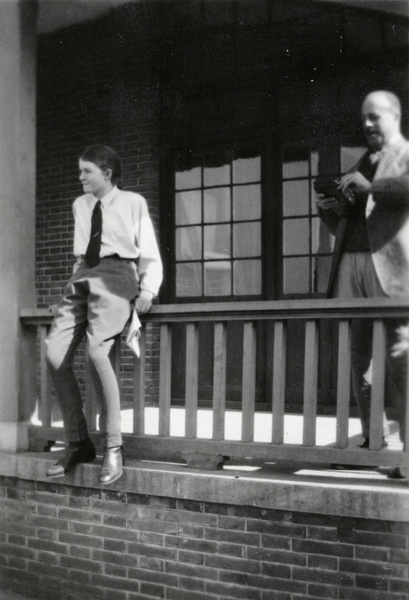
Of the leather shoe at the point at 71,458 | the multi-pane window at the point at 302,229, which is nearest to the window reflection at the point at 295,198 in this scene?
the multi-pane window at the point at 302,229

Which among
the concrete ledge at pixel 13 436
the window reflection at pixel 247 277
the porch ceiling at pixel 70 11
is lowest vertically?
the concrete ledge at pixel 13 436

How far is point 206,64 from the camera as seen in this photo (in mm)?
6395

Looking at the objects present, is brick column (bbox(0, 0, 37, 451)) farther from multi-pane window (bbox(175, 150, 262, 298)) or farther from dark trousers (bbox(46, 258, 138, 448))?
multi-pane window (bbox(175, 150, 262, 298))

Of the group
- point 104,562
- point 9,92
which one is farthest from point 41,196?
point 104,562

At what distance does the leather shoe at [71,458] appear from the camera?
431cm

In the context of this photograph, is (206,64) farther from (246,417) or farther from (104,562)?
(104,562)

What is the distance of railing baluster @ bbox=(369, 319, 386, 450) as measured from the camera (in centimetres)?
357

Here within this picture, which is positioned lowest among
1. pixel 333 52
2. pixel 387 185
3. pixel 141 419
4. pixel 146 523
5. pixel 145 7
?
pixel 146 523

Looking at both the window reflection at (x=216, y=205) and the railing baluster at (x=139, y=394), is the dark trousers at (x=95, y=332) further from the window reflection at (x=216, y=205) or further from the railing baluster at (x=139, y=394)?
the window reflection at (x=216, y=205)

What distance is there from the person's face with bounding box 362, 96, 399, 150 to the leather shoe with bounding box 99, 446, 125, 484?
240 cm

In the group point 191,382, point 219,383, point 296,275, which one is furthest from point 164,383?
point 296,275

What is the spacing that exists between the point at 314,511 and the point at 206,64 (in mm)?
4428

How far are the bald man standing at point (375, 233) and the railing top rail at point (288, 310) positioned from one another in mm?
98

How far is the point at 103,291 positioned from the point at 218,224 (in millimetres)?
2643
